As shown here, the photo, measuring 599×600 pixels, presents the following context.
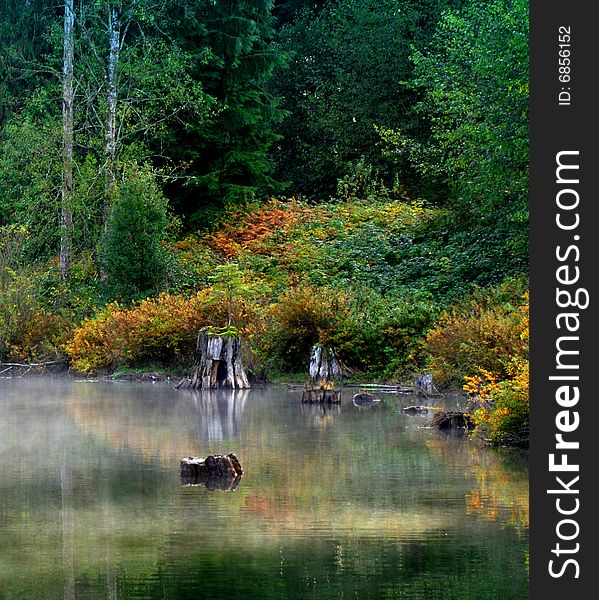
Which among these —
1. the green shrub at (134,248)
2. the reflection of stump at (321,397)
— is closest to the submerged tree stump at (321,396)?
the reflection of stump at (321,397)

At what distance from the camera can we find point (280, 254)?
3178cm

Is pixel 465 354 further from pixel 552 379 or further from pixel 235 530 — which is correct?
pixel 552 379

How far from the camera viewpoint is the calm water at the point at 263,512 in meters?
8.35

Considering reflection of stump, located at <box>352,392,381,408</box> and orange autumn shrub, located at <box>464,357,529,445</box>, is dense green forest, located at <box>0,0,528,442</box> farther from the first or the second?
reflection of stump, located at <box>352,392,381,408</box>

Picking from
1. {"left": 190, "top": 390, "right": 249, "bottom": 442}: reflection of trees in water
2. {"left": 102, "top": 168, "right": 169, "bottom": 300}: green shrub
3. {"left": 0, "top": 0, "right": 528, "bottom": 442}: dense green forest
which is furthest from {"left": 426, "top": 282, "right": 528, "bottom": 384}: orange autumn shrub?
{"left": 102, "top": 168, "right": 169, "bottom": 300}: green shrub

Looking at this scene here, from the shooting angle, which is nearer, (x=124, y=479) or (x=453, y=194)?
(x=124, y=479)

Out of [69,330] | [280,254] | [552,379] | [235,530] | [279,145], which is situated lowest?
[235,530]

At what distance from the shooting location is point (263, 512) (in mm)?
10695

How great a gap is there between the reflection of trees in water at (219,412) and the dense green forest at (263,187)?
1902 millimetres

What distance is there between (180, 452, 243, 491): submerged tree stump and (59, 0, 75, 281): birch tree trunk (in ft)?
64.4

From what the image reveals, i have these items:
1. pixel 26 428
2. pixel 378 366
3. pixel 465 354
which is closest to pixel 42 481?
pixel 26 428

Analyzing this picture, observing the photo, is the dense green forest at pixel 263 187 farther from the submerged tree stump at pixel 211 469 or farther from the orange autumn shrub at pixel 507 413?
the submerged tree stump at pixel 211 469

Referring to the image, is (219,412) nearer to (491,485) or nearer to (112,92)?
(491,485)

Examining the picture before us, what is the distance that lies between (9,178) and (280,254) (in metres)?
8.19
